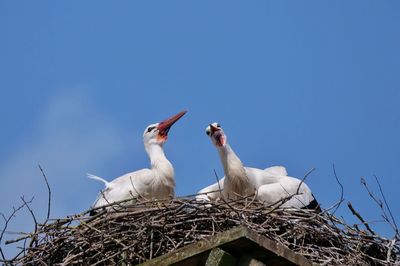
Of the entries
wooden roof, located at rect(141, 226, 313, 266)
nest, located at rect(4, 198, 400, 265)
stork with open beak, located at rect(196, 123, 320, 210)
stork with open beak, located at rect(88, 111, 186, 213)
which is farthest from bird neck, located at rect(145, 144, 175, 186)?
wooden roof, located at rect(141, 226, 313, 266)

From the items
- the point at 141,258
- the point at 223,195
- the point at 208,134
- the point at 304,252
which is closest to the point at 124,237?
the point at 141,258

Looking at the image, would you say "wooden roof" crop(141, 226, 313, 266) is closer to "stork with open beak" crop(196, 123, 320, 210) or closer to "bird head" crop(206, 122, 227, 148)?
"stork with open beak" crop(196, 123, 320, 210)

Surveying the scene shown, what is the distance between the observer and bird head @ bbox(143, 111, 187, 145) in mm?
8312

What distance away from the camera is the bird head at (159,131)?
27.3 feet

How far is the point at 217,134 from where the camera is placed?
25.8 ft

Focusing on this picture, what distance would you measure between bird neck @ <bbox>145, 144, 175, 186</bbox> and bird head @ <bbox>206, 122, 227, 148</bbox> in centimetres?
43

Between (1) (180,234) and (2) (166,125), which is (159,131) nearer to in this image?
(2) (166,125)

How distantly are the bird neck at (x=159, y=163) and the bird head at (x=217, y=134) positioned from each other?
43cm

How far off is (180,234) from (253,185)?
6.21 ft

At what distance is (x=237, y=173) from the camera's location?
7449 millimetres

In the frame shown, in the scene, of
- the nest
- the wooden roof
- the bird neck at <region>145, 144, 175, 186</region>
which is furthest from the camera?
the bird neck at <region>145, 144, 175, 186</region>

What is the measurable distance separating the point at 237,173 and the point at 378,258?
6.02ft

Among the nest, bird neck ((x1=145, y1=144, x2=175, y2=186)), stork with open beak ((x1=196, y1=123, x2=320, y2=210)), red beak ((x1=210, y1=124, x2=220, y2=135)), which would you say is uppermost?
red beak ((x1=210, y1=124, x2=220, y2=135))

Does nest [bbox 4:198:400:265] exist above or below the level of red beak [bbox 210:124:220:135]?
below
